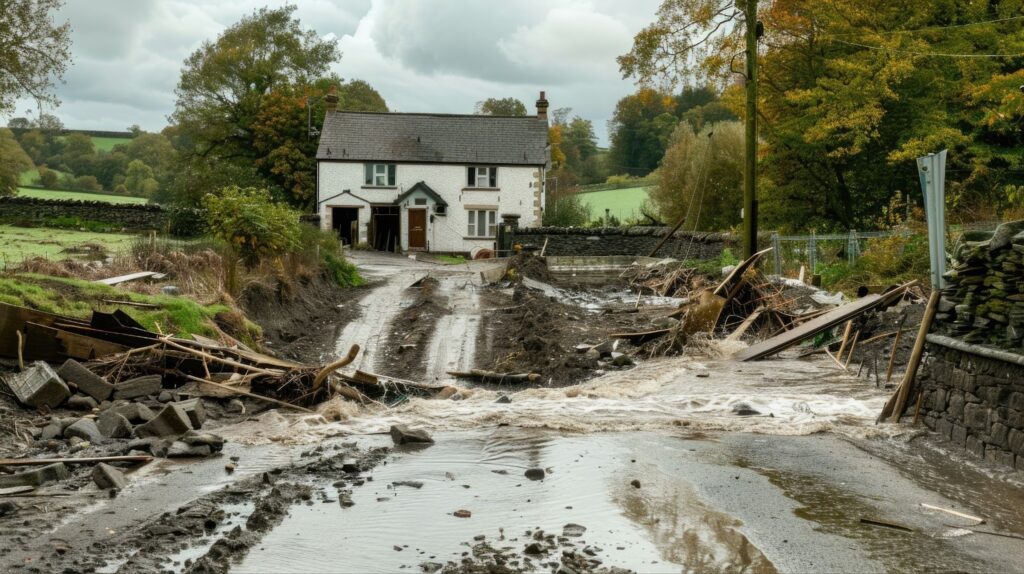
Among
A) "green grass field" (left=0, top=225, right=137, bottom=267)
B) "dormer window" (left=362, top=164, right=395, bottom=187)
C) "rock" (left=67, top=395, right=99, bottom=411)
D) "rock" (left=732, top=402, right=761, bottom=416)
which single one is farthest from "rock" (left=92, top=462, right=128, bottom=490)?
"dormer window" (left=362, top=164, right=395, bottom=187)

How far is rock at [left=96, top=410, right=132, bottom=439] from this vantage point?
1102 centimetres

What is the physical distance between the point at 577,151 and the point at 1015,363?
10184cm

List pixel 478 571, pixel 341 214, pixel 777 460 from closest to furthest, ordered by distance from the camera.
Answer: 1. pixel 478 571
2. pixel 777 460
3. pixel 341 214

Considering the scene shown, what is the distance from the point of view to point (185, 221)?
39500 mm

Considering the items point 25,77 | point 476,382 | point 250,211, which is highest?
point 25,77

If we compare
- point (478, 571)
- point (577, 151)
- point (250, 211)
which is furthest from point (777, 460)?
point (577, 151)

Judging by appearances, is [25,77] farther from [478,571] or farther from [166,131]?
[166,131]

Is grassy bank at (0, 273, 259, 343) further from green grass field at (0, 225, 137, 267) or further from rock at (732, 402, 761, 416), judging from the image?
rock at (732, 402, 761, 416)

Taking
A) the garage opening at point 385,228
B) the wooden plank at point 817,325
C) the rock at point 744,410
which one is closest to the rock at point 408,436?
the rock at point 744,410

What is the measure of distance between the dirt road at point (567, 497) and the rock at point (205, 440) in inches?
8.3

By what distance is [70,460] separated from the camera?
9.42 meters

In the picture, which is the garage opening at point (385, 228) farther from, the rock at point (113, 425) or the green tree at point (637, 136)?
the green tree at point (637, 136)

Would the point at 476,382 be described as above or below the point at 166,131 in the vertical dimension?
below

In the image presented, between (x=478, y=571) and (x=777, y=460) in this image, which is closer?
(x=478, y=571)
